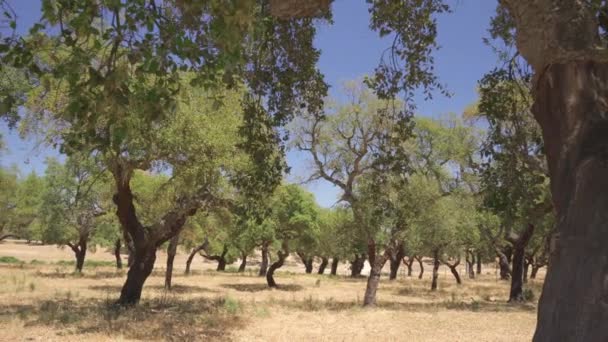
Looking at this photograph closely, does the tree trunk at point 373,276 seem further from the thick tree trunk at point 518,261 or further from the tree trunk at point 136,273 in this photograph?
the tree trunk at point 136,273

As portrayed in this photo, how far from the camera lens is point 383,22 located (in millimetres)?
7656

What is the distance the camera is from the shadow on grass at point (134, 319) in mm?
12336

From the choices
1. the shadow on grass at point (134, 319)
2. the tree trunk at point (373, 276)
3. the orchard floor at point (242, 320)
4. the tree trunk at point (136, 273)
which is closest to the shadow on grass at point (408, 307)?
the orchard floor at point (242, 320)

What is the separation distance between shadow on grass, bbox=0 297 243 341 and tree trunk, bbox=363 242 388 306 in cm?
631

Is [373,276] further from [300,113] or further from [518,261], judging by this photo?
[300,113]

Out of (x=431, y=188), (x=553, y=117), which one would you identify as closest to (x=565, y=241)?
(x=553, y=117)

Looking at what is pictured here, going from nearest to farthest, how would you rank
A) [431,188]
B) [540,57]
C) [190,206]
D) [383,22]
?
[540,57] → [383,22] → [190,206] → [431,188]

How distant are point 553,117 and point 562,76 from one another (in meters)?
0.43

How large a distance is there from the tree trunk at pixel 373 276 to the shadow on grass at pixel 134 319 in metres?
6.31

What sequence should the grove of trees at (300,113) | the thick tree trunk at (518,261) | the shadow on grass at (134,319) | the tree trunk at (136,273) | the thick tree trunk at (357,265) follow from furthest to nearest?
the thick tree trunk at (357,265) < the thick tree trunk at (518,261) < the tree trunk at (136,273) < the shadow on grass at (134,319) < the grove of trees at (300,113)

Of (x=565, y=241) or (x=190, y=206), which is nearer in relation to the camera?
(x=565, y=241)

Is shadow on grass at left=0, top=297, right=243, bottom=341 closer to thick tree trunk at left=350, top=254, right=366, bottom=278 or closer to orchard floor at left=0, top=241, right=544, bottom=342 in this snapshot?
orchard floor at left=0, top=241, right=544, bottom=342

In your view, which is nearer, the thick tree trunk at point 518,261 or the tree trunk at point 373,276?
the tree trunk at point 373,276

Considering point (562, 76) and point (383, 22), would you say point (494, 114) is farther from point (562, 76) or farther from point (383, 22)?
point (562, 76)
